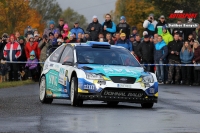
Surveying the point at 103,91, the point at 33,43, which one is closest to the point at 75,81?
the point at 103,91

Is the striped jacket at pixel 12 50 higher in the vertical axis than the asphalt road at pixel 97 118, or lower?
higher

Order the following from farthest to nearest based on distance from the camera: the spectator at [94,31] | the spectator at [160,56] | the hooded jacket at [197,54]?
the spectator at [94,31] < the spectator at [160,56] < the hooded jacket at [197,54]

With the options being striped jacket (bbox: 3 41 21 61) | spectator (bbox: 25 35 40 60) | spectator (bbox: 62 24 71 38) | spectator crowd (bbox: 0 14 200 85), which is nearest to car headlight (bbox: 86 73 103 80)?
spectator crowd (bbox: 0 14 200 85)

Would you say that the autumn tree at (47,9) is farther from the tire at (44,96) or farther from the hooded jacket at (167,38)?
the tire at (44,96)

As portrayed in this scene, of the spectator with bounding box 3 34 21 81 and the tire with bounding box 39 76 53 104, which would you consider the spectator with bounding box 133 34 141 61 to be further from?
the tire with bounding box 39 76 53 104

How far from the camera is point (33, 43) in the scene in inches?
1352

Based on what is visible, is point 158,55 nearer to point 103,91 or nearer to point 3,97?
point 3,97

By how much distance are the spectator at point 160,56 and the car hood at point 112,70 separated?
46.3 ft

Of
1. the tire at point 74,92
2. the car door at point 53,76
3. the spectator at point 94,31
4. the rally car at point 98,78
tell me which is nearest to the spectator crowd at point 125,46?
the spectator at point 94,31

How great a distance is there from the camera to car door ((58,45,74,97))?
1823 cm

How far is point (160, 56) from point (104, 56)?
13868 millimetres

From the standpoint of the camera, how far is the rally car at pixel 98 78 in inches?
688

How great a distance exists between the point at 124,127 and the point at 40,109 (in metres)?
4.35

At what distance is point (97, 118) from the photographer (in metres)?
14.4
